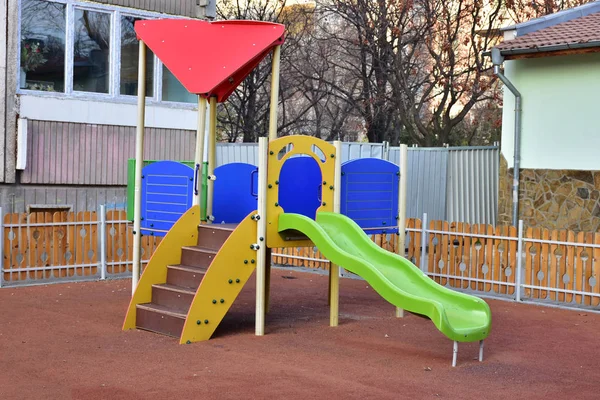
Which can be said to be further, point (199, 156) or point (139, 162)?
point (139, 162)

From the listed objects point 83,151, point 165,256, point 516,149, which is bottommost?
point 165,256

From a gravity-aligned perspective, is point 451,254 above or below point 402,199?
below

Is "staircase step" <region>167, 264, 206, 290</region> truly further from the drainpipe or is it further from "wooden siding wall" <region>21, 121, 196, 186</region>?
the drainpipe

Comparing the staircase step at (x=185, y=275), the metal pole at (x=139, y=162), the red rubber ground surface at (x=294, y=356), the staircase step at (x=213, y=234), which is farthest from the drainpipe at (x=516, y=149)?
the staircase step at (x=185, y=275)

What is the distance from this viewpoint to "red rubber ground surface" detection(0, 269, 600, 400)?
736 cm

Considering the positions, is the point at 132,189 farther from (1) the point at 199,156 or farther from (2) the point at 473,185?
(2) the point at 473,185

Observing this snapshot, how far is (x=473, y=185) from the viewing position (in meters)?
18.6

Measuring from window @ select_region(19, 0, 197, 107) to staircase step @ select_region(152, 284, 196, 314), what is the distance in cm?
702

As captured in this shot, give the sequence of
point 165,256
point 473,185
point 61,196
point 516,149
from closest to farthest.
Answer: point 165,256, point 516,149, point 61,196, point 473,185

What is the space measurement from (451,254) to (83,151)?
7.30 meters

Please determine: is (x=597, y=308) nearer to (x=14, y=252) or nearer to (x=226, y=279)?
(x=226, y=279)

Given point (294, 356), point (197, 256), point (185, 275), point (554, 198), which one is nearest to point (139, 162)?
point (197, 256)

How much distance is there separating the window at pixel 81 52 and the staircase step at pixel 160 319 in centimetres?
714

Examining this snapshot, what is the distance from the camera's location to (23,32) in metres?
15.5
